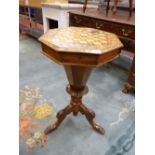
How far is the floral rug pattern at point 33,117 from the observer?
123 centimetres

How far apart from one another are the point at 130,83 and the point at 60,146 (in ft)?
3.54

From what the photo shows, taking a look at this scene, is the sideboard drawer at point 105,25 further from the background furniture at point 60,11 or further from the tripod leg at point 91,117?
the tripod leg at point 91,117

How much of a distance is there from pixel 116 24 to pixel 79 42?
930 mm

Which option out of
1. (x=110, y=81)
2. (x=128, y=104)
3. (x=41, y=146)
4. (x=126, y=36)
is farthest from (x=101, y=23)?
(x=41, y=146)

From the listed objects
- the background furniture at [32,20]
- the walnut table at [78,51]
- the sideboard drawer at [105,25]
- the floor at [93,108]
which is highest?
the background furniture at [32,20]

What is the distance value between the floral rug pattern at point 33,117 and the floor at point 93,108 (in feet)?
0.18

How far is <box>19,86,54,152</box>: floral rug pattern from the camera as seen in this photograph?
1.23 m

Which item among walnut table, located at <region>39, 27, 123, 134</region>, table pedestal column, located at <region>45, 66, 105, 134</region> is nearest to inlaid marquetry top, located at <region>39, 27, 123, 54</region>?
walnut table, located at <region>39, 27, 123, 134</region>

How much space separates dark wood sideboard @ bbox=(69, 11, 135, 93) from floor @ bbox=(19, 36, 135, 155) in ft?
0.91

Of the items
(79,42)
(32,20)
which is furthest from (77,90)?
(32,20)

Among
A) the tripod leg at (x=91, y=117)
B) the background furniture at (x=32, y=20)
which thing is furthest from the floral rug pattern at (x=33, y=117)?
the background furniture at (x=32, y=20)

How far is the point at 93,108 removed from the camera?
1.59m

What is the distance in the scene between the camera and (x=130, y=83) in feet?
5.89
